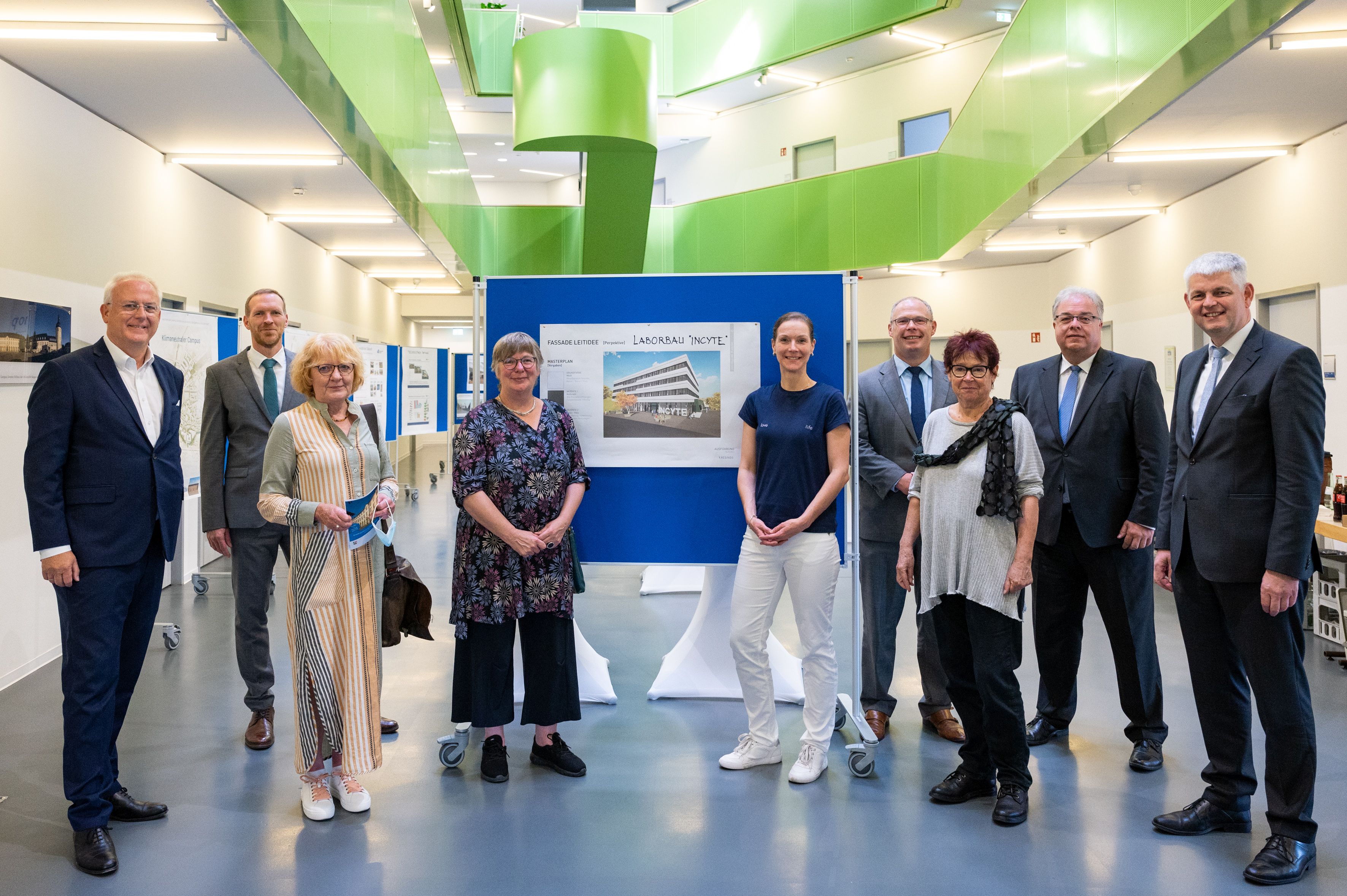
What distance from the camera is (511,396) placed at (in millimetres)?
3625

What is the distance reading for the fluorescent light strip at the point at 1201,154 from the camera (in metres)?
6.71

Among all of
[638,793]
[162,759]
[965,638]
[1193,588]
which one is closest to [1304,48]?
[1193,588]

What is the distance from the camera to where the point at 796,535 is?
11.7 feet

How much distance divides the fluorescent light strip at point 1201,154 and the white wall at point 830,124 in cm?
559

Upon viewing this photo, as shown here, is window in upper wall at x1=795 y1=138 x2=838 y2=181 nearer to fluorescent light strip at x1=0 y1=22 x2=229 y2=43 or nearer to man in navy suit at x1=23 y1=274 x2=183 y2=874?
fluorescent light strip at x1=0 y1=22 x2=229 y2=43

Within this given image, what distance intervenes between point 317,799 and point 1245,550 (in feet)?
10.8

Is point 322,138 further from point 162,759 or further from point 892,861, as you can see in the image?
point 892,861

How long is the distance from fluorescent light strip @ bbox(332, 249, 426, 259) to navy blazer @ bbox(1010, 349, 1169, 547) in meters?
9.58

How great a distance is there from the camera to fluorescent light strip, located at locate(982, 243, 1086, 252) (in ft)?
34.7

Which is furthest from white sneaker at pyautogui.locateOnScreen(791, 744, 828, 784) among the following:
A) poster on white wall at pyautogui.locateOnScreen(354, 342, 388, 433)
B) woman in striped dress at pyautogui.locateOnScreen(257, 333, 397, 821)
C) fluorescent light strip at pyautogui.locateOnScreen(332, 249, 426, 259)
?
fluorescent light strip at pyautogui.locateOnScreen(332, 249, 426, 259)

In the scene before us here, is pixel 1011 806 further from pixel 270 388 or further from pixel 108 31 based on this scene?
pixel 108 31

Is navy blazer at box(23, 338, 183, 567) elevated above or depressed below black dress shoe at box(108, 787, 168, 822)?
above

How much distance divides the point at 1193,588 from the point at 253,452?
150 inches

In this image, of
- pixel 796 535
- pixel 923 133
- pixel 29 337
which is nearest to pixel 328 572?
pixel 796 535
